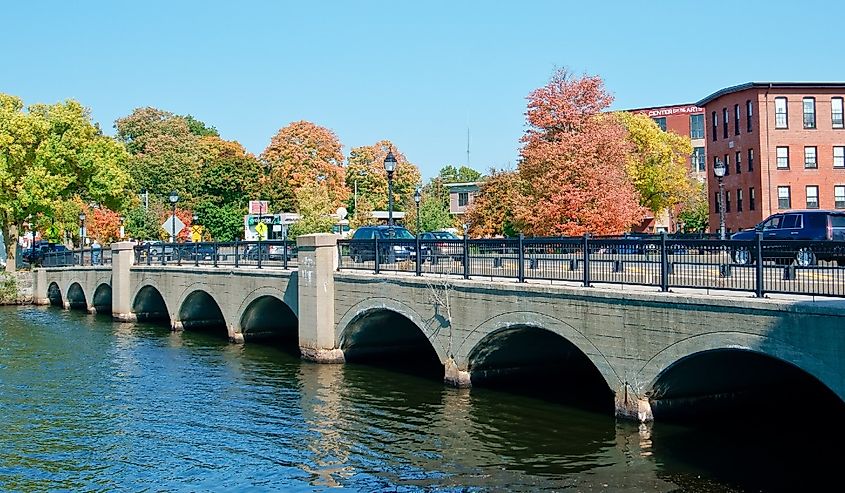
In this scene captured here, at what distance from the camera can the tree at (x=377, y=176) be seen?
91875mm

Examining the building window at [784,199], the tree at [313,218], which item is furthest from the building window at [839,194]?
the tree at [313,218]

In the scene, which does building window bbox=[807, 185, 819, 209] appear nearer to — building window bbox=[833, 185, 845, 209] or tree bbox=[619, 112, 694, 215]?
building window bbox=[833, 185, 845, 209]

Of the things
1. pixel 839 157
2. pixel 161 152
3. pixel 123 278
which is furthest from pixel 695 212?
pixel 161 152

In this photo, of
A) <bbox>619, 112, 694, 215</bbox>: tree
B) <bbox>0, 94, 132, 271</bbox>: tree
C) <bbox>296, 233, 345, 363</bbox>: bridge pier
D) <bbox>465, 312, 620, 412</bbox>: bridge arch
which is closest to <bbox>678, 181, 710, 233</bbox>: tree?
<bbox>619, 112, 694, 215</bbox>: tree

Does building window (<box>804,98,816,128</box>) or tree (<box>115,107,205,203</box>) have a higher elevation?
tree (<box>115,107,205,203</box>)

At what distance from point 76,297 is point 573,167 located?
98.6 feet

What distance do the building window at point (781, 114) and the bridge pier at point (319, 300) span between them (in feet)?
106

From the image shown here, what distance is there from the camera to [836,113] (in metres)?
49.1

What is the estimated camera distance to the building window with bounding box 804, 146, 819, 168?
162 feet

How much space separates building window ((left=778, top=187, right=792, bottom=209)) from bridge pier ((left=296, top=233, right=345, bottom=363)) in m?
32.4

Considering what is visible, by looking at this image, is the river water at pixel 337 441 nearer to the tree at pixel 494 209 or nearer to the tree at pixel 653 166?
the tree at pixel 494 209

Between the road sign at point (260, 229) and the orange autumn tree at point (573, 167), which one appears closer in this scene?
the orange autumn tree at point (573, 167)

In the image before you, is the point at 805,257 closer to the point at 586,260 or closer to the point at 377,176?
the point at 586,260

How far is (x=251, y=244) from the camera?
3219 centimetres
